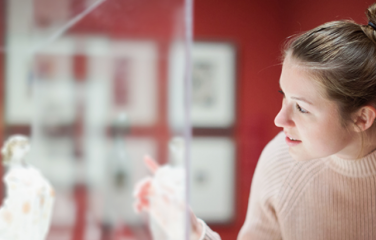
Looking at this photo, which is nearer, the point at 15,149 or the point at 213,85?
the point at 15,149

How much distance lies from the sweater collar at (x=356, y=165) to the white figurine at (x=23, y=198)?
465 mm

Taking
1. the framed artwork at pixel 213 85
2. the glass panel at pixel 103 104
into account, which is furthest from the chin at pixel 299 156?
the glass panel at pixel 103 104

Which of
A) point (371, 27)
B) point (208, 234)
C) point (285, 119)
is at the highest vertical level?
point (371, 27)

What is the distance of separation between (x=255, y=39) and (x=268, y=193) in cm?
30

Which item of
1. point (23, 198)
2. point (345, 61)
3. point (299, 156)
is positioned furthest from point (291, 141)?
point (23, 198)

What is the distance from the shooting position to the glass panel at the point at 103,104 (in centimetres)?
44

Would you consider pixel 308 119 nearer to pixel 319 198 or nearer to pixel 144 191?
pixel 319 198

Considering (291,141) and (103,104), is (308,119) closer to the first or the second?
(291,141)

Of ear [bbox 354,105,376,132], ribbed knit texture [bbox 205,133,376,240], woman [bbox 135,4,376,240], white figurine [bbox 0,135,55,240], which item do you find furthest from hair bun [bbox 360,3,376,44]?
white figurine [bbox 0,135,55,240]

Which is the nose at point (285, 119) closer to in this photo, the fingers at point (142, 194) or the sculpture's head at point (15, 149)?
the fingers at point (142, 194)

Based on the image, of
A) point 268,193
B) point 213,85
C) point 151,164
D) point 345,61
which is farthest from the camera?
point 213,85

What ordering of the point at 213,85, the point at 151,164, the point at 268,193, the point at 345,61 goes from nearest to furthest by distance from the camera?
1. the point at 151,164
2. the point at 345,61
3. the point at 268,193
4. the point at 213,85

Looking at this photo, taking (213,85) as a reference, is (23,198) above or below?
below

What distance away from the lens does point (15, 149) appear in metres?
0.52
